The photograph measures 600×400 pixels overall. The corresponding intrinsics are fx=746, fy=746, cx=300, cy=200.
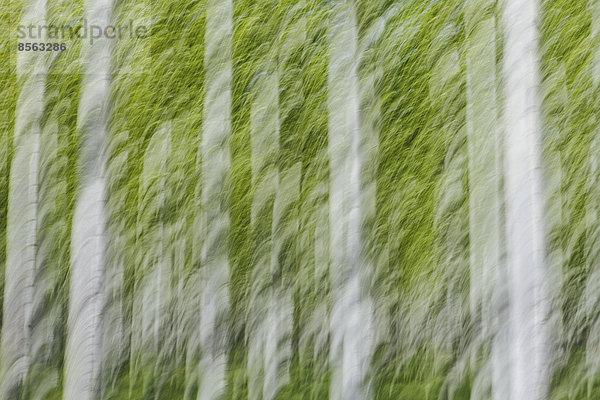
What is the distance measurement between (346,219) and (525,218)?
455 mm

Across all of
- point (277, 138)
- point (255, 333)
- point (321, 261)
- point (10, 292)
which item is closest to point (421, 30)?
point (277, 138)

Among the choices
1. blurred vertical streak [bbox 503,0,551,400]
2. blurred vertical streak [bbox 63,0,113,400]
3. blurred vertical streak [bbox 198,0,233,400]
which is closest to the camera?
blurred vertical streak [bbox 503,0,551,400]

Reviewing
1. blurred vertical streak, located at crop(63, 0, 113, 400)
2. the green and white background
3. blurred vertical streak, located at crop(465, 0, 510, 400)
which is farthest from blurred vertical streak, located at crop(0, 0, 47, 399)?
blurred vertical streak, located at crop(465, 0, 510, 400)

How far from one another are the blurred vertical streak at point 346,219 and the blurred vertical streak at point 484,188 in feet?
0.97

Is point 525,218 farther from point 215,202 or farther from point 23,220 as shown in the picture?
point 23,220

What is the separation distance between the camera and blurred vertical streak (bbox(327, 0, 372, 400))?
1907 mm

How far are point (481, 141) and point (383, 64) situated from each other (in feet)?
1.19

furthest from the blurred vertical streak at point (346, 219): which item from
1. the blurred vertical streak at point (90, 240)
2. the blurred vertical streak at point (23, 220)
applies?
the blurred vertical streak at point (23, 220)

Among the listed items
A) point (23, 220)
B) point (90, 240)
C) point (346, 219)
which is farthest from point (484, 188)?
point (23, 220)

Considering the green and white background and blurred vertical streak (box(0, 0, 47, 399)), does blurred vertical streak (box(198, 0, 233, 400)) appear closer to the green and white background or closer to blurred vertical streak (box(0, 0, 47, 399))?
the green and white background

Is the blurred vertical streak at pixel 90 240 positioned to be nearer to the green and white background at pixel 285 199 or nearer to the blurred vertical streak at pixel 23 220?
the green and white background at pixel 285 199

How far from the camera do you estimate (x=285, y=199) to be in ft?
6.79

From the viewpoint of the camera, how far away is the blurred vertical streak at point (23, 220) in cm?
202

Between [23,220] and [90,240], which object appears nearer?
[90,240]
